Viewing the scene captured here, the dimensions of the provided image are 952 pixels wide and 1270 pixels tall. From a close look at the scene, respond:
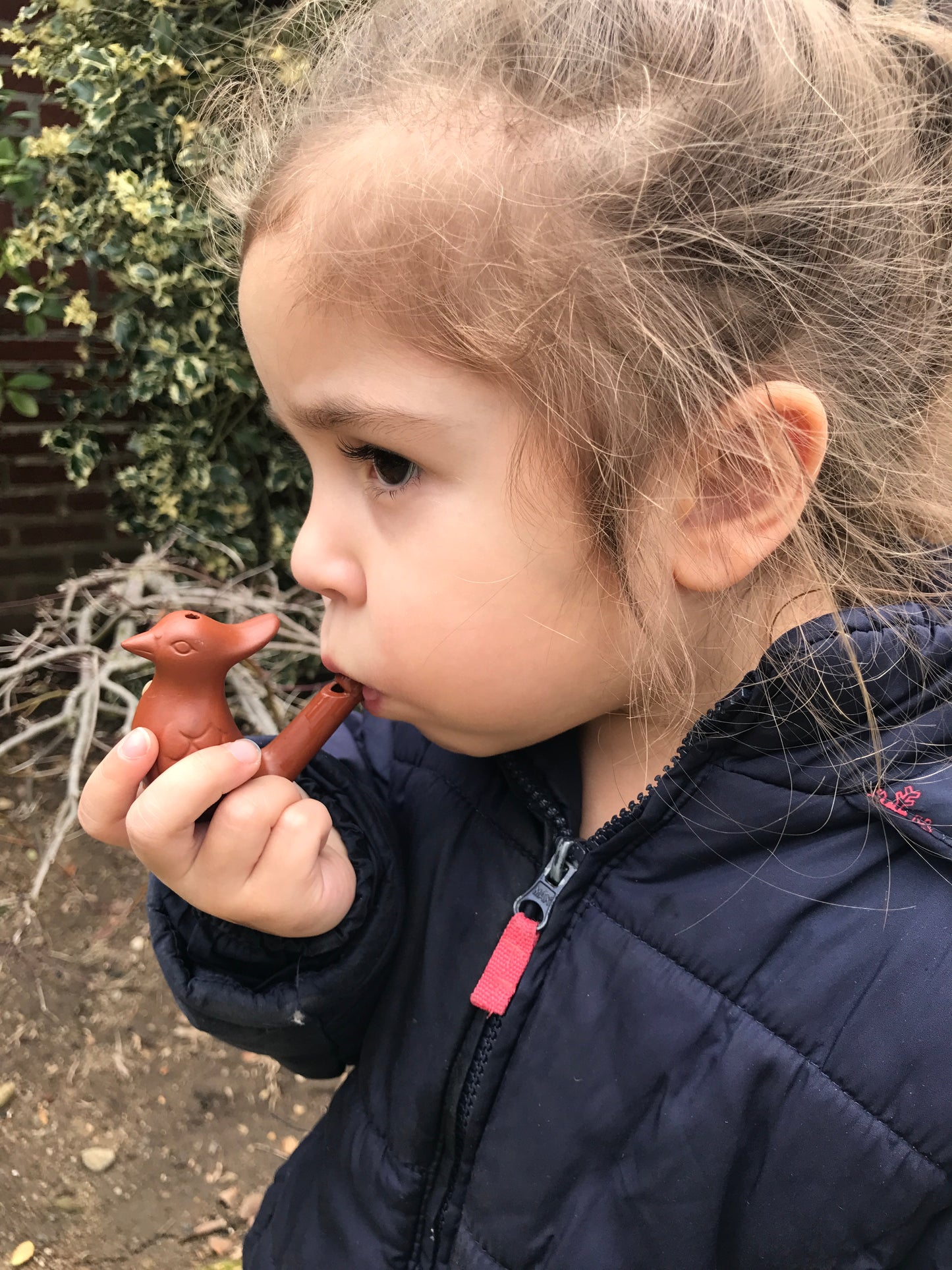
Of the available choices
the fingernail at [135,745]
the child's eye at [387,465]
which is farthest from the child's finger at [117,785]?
the child's eye at [387,465]

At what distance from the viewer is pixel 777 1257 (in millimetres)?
1051

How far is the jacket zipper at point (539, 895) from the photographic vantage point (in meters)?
1.20

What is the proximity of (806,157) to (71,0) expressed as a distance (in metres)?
2.81

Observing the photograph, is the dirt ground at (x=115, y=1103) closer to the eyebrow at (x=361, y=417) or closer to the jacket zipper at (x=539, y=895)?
the jacket zipper at (x=539, y=895)

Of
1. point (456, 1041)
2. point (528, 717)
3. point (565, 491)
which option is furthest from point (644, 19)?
point (456, 1041)

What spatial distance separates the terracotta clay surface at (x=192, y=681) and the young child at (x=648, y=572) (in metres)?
0.03

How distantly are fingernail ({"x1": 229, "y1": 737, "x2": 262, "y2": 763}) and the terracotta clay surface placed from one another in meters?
0.03

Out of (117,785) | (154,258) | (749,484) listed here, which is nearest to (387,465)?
(749,484)

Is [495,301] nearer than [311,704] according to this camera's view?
Yes

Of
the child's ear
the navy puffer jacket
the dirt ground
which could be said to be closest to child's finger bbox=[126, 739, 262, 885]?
the navy puffer jacket

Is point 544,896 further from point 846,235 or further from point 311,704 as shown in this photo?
point 846,235

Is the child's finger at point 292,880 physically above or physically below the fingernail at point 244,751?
below

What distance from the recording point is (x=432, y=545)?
1.04 m

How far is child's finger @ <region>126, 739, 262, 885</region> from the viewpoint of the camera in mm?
1098
